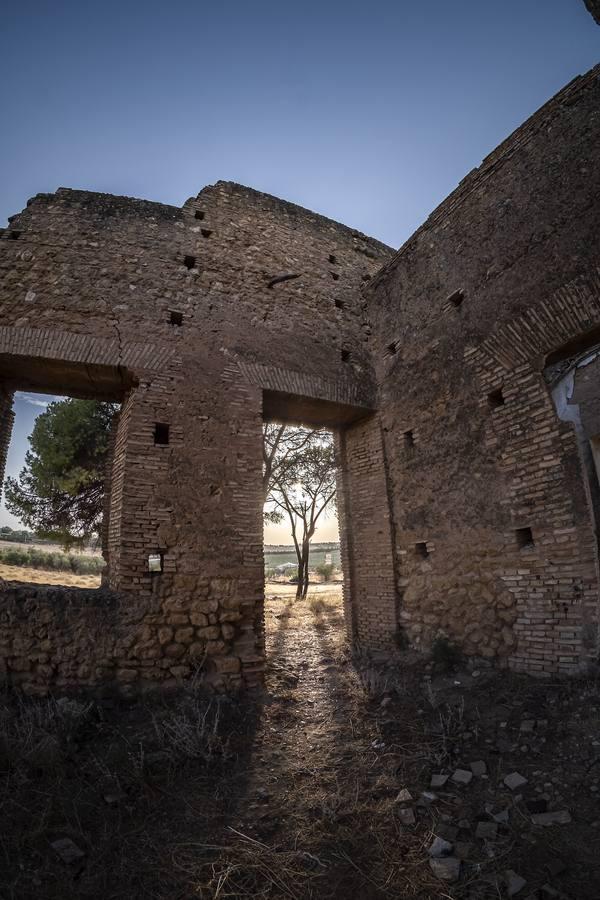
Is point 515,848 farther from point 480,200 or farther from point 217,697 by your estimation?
point 480,200

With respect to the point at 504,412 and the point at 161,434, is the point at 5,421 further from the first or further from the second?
the point at 504,412

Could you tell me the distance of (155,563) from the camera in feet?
18.1

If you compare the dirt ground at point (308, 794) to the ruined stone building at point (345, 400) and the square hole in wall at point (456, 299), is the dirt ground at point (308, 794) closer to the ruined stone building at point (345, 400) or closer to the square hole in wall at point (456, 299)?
the ruined stone building at point (345, 400)

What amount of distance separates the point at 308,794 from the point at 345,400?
5.46 metres

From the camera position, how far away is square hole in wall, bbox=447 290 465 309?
6465mm

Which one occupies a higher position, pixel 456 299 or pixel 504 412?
pixel 456 299

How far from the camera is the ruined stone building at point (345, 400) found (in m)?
4.95

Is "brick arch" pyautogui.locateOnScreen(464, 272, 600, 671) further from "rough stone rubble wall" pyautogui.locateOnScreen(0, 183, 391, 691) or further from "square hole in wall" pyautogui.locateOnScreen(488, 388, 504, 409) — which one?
"rough stone rubble wall" pyautogui.locateOnScreen(0, 183, 391, 691)

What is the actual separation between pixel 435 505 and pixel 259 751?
3892mm

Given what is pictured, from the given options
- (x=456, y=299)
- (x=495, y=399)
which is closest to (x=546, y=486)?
(x=495, y=399)

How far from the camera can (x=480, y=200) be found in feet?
21.0

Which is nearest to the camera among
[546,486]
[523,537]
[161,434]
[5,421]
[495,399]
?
[546,486]

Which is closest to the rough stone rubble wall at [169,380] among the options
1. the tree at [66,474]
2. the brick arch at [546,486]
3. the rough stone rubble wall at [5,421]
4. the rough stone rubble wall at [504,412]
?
the rough stone rubble wall at [5,421]

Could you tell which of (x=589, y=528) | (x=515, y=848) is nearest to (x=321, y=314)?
(x=589, y=528)
